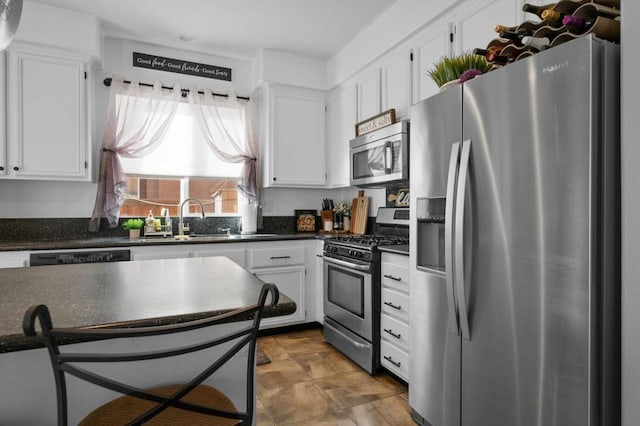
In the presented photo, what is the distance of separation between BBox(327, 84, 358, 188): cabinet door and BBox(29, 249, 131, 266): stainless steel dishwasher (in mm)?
1991

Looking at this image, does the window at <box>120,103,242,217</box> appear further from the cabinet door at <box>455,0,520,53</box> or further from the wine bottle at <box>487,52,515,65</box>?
the wine bottle at <box>487,52,515,65</box>

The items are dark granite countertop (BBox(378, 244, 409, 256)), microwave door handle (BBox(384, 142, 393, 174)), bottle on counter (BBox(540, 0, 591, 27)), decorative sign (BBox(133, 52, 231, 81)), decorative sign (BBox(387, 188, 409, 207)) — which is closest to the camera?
bottle on counter (BBox(540, 0, 591, 27))

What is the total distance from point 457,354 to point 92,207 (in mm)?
3219

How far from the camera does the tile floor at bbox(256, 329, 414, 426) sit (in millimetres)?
2084

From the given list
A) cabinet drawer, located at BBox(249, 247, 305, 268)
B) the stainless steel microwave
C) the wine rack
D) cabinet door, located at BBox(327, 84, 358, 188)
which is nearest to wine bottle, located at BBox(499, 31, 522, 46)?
the wine rack

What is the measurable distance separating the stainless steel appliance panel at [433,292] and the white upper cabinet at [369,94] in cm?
129

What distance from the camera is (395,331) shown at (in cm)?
242

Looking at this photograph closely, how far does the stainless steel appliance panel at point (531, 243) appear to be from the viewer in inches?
47.2

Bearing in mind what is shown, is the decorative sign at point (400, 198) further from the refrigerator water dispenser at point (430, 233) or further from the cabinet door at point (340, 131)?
the refrigerator water dispenser at point (430, 233)

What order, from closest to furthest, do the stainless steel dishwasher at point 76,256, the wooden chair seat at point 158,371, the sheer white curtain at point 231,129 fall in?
the wooden chair seat at point 158,371 → the stainless steel dishwasher at point 76,256 → the sheer white curtain at point 231,129

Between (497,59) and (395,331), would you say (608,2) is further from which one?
(395,331)

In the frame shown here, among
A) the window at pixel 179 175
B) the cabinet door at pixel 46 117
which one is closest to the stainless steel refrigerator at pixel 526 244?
the window at pixel 179 175

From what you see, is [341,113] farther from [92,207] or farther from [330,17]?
[92,207]

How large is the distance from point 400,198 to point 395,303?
108 cm
